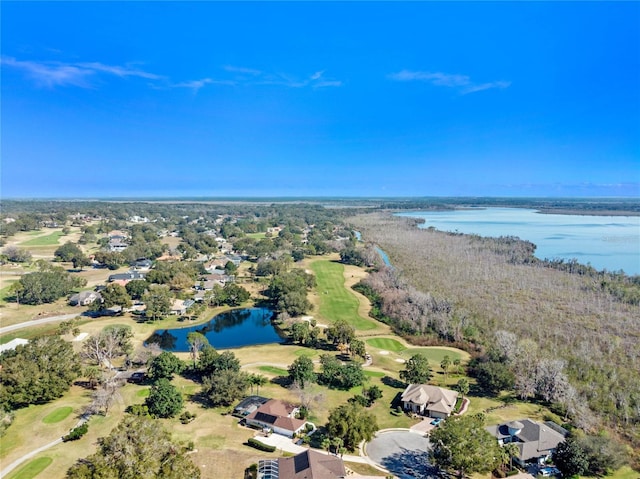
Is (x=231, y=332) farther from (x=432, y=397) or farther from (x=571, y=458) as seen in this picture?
(x=571, y=458)

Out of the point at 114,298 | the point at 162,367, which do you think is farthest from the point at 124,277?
the point at 162,367

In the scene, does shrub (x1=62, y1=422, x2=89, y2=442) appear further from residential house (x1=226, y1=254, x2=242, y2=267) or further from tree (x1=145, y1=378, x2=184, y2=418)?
residential house (x1=226, y1=254, x2=242, y2=267)

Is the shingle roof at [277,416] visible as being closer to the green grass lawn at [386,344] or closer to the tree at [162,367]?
the tree at [162,367]

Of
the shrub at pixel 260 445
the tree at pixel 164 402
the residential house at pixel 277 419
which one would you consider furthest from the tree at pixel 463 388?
the tree at pixel 164 402

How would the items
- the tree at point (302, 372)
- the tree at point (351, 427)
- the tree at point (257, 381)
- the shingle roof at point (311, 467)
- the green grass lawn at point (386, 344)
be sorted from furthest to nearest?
1. the green grass lawn at point (386, 344)
2. the tree at point (257, 381)
3. the tree at point (302, 372)
4. the tree at point (351, 427)
5. the shingle roof at point (311, 467)

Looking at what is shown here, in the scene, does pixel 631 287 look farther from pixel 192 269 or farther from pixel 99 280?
pixel 99 280

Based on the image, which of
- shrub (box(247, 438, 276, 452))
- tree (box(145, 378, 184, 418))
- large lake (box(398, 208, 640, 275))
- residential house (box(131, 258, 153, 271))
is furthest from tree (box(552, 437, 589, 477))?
residential house (box(131, 258, 153, 271))
